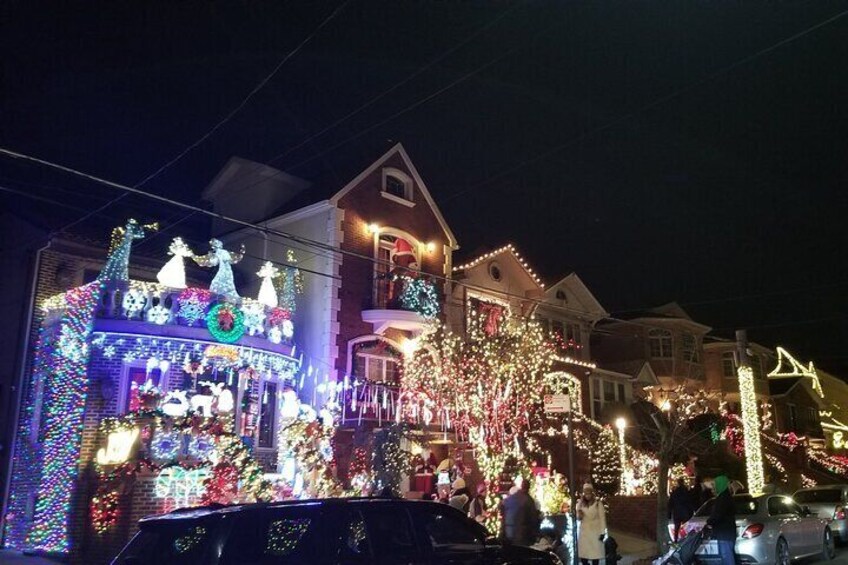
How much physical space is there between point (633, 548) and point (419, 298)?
808 centimetres

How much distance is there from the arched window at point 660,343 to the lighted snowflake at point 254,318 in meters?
25.6

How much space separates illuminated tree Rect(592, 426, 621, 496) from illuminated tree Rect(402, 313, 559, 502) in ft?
24.2

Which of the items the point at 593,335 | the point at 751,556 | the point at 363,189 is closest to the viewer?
the point at 751,556

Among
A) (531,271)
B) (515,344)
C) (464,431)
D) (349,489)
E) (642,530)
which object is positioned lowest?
(642,530)

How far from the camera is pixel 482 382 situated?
1862 cm

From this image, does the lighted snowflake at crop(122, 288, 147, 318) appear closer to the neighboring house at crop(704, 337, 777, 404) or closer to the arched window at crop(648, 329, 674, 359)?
the arched window at crop(648, 329, 674, 359)

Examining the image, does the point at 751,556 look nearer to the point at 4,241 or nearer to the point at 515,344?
the point at 515,344

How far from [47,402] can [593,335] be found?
2777cm

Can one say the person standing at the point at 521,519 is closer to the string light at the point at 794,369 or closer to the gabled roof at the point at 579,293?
the gabled roof at the point at 579,293

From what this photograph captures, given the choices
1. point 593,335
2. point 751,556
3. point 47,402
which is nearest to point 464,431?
point 751,556

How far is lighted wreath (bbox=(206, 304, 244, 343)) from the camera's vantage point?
15047mm

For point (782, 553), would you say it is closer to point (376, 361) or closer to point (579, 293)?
point (376, 361)

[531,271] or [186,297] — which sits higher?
[531,271]

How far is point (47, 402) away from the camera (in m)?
14.6
